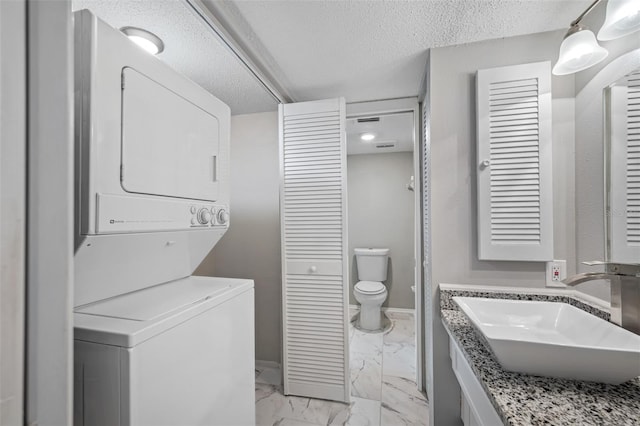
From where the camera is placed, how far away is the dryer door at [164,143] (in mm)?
911

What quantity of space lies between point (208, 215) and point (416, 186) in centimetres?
171

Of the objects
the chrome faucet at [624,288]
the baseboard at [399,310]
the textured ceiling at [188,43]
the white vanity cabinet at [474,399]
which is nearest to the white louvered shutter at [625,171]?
the chrome faucet at [624,288]

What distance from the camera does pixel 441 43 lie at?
160cm

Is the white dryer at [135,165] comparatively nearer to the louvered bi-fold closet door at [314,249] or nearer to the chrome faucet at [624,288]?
the louvered bi-fold closet door at [314,249]

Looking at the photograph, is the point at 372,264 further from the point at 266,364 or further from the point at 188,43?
the point at 188,43

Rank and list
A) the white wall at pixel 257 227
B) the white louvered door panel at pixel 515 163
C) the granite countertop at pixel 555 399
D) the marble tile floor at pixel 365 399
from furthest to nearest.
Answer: the white wall at pixel 257 227, the marble tile floor at pixel 365 399, the white louvered door panel at pixel 515 163, the granite countertop at pixel 555 399

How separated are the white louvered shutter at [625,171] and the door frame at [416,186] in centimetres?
117

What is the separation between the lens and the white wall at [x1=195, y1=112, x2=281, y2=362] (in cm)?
253

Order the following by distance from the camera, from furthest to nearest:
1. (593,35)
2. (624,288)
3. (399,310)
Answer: (399,310), (593,35), (624,288)

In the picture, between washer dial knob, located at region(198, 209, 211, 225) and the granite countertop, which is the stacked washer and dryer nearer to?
washer dial knob, located at region(198, 209, 211, 225)

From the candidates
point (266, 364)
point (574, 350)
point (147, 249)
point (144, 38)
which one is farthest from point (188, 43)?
point (266, 364)

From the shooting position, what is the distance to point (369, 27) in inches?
57.1

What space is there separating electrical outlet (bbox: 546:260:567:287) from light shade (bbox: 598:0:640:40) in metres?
1.06

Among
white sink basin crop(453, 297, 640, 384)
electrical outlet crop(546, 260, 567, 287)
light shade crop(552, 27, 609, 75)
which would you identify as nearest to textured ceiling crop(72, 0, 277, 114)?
light shade crop(552, 27, 609, 75)
